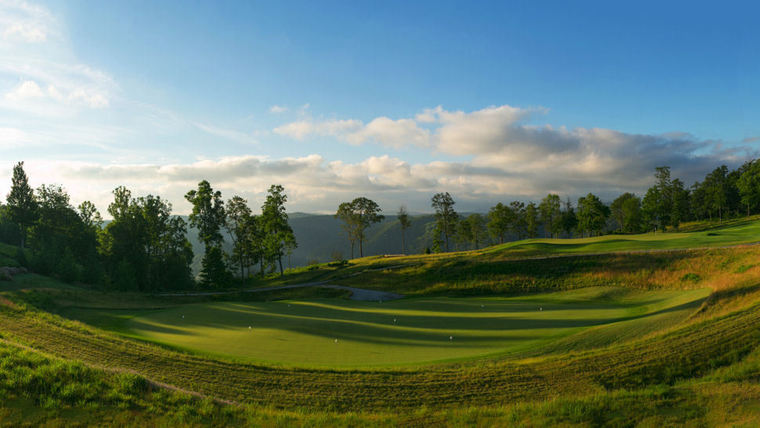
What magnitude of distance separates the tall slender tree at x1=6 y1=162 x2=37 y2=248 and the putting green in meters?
51.5

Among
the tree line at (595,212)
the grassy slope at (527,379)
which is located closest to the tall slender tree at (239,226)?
the tree line at (595,212)

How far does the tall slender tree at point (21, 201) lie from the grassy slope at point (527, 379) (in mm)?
55660

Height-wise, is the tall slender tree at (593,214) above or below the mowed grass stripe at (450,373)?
above

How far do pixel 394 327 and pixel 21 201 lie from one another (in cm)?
6937

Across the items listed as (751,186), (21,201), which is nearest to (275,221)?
(21,201)

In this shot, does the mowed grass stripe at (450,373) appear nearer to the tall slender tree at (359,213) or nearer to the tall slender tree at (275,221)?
the tall slender tree at (275,221)

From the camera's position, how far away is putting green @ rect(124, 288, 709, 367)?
1362 centimetres

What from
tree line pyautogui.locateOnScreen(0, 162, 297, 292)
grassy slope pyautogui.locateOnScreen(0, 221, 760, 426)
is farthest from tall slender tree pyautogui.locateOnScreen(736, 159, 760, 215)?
tree line pyautogui.locateOnScreen(0, 162, 297, 292)

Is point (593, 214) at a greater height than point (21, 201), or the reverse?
point (21, 201)

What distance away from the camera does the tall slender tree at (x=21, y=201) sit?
181 feet

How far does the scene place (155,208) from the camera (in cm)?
5269

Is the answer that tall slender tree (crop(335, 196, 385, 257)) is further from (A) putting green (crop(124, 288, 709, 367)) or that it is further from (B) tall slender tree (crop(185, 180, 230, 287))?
(A) putting green (crop(124, 288, 709, 367))

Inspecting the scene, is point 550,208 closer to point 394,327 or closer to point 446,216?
point 446,216

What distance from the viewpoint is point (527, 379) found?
33.5 ft
